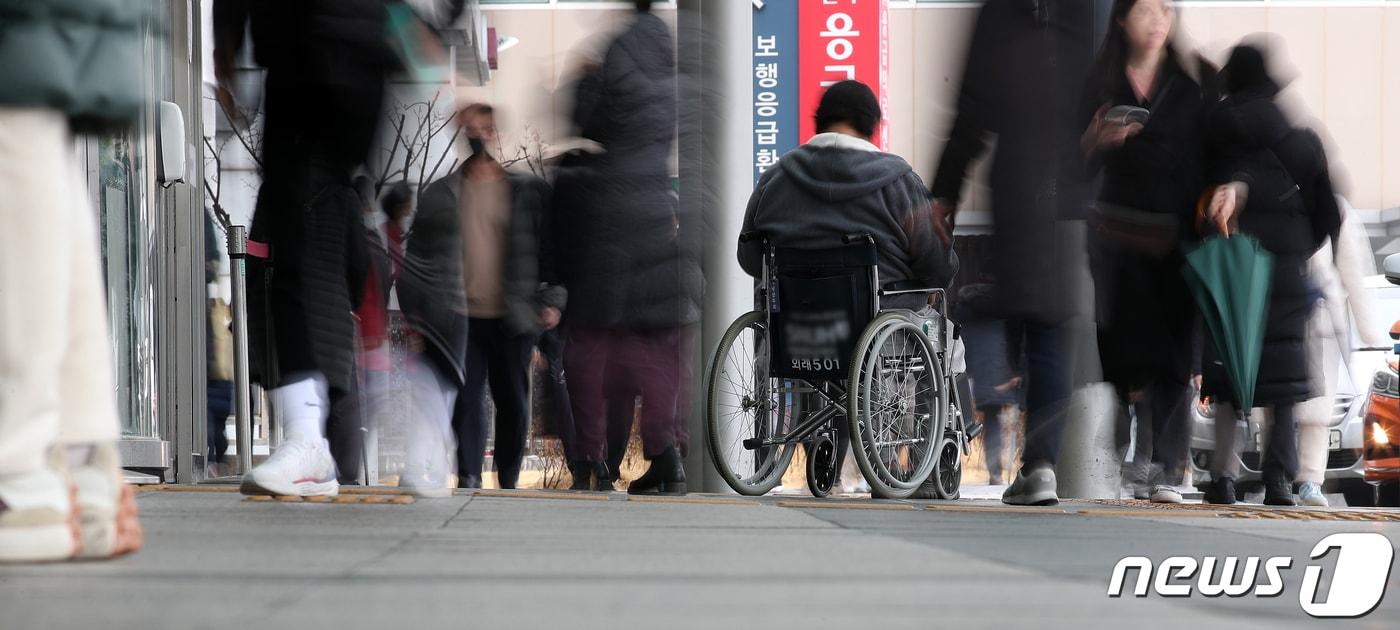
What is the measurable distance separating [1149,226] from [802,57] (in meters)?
7.22

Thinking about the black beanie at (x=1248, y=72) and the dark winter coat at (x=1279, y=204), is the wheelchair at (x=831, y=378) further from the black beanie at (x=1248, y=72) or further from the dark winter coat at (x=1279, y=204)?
the black beanie at (x=1248, y=72)

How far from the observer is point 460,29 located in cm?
471

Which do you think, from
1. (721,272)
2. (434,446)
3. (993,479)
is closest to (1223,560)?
(434,446)

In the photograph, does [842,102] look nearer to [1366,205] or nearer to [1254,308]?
[1254,308]

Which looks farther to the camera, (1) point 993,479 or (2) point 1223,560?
(1) point 993,479

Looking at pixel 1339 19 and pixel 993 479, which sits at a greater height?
pixel 1339 19

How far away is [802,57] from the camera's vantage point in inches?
538

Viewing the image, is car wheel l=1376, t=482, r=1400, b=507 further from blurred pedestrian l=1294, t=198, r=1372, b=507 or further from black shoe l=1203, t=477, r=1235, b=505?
black shoe l=1203, t=477, r=1235, b=505

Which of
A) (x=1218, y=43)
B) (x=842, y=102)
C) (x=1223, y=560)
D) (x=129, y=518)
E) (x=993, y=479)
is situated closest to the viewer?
(x=129, y=518)

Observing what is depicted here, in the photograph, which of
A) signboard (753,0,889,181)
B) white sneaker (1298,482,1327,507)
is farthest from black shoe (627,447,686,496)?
signboard (753,0,889,181)

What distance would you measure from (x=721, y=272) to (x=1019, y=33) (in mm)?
2038

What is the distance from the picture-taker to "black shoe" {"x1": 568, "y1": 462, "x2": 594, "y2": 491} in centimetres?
696

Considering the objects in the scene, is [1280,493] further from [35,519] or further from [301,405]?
[35,519]

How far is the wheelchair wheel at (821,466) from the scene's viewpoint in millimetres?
6238
